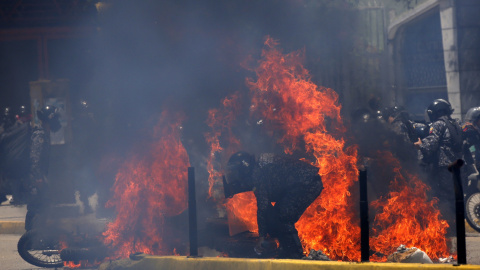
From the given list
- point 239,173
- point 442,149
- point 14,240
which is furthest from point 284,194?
point 14,240

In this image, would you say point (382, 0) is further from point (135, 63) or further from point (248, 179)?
point (248, 179)

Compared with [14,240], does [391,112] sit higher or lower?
higher

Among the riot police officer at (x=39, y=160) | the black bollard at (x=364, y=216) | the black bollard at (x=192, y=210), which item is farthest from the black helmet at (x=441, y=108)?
the riot police officer at (x=39, y=160)

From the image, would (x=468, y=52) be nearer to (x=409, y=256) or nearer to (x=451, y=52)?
(x=451, y=52)

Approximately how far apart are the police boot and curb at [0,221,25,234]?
6798 mm

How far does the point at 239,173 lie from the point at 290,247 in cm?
89

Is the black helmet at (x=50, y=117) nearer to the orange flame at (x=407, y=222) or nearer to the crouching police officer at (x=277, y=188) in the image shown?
the crouching police officer at (x=277, y=188)

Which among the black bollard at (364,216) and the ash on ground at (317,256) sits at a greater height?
the black bollard at (364,216)

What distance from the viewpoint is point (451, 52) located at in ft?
56.3

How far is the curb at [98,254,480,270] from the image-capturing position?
226 inches

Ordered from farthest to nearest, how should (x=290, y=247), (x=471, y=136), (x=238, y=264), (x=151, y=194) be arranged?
(x=471, y=136)
(x=151, y=194)
(x=290, y=247)
(x=238, y=264)

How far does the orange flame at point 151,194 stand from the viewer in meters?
8.60

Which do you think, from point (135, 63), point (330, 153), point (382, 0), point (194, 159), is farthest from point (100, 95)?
point (382, 0)

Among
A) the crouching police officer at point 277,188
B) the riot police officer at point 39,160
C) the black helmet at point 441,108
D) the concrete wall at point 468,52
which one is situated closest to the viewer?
the crouching police officer at point 277,188
